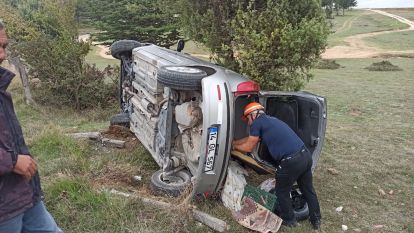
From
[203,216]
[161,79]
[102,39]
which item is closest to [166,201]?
[203,216]

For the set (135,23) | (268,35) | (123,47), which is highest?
(268,35)

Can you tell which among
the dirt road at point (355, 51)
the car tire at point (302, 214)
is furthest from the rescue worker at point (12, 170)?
the dirt road at point (355, 51)

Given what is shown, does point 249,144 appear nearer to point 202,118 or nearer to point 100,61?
point 202,118

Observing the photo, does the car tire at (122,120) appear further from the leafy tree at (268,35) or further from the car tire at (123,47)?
the leafy tree at (268,35)

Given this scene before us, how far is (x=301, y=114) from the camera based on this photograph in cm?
532

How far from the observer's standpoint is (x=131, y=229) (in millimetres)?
4414

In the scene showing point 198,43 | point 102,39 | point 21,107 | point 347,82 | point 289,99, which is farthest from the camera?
point 102,39

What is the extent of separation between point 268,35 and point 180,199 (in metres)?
2.89

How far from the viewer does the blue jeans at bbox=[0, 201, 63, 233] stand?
260cm

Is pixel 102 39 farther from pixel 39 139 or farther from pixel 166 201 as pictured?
pixel 166 201

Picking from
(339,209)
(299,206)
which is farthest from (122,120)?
(339,209)

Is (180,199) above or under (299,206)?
above

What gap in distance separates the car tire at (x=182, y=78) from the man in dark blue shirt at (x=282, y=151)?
0.63m

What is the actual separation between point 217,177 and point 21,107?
808 centimetres
